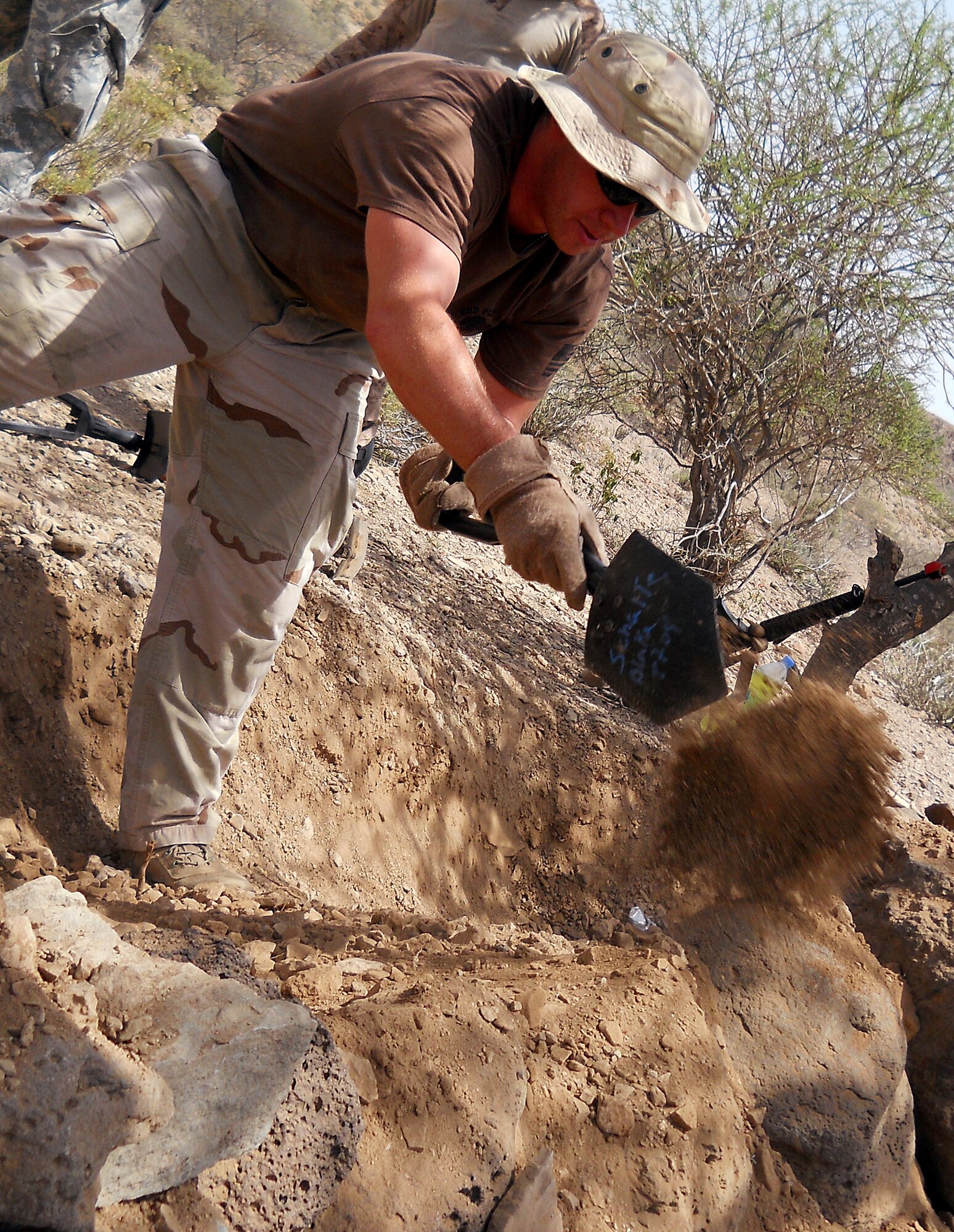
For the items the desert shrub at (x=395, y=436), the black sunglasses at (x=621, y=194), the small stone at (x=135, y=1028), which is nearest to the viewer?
the small stone at (x=135, y=1028)

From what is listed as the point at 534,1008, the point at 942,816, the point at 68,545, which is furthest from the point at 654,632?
the point at 942,816

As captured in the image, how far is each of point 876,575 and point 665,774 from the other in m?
1.29

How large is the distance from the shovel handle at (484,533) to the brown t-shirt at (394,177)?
1.50 ft

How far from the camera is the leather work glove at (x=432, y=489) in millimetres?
2191

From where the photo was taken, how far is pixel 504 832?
325 cm

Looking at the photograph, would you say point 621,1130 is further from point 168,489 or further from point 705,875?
point 168,489

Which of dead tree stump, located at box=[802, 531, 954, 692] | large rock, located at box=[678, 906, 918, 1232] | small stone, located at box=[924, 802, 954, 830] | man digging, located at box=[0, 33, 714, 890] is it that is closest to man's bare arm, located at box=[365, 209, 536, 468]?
man digging, located at box=[0, 33, 714, 890]

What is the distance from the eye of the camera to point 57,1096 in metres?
1.11

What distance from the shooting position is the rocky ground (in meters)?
1.47

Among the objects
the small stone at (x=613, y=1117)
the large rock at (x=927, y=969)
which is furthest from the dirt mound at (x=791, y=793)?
the small stone at (x=613, y=1117)

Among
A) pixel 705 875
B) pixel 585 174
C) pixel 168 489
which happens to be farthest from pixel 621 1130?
pixel 585 174

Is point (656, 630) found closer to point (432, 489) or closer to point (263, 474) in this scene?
point (432, 489)

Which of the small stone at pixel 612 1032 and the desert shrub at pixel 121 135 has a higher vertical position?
the small stone at pixel 612 1032

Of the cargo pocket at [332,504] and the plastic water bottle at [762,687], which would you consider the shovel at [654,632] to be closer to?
the cargo pocket at [332,504]
